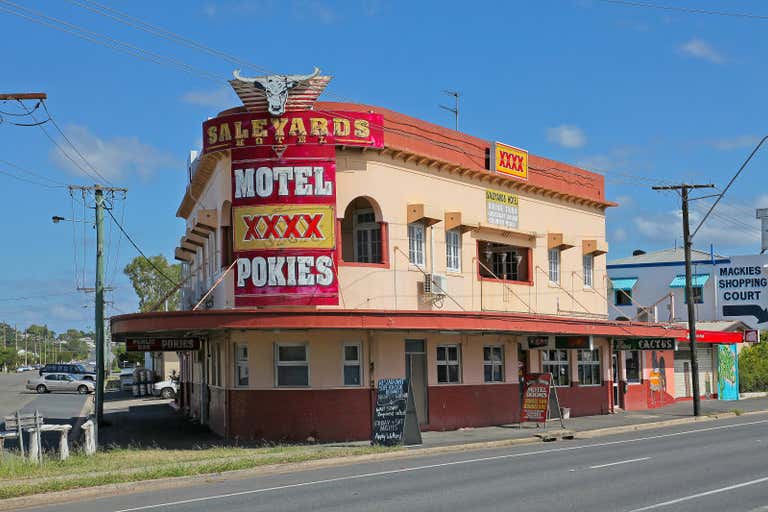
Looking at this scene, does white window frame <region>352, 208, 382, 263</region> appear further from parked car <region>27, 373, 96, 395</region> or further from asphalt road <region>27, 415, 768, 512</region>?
parked car <region>27, 373, 96, 395</region>

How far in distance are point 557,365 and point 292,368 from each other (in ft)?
37.7

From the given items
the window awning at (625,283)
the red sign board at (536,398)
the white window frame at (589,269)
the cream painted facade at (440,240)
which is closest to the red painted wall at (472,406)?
the red sign board at (536,398)

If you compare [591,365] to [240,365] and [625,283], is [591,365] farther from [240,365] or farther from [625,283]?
[625,283]

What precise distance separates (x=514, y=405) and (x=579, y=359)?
4.79m

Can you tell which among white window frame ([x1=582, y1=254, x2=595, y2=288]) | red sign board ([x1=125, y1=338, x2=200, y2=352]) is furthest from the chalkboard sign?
white window frame ([x1=582, y1=254, x2=595, y2=288])

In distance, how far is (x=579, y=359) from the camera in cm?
3397

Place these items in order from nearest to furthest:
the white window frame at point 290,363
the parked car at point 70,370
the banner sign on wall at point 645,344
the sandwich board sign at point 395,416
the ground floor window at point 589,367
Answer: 1. the sandwich board sign at point 395,416
2. the white window frame at point 290,363
3. the ground floor window at point 589,367
4. the banner sign on wall at point 645,344
5. the parked car at point 70,370

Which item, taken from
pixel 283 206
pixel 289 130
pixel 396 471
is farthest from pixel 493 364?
pixel 396 471

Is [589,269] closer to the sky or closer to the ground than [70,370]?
closer to the sky

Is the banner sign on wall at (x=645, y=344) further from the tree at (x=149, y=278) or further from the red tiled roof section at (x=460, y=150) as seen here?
the tree at (x=149, y=278)

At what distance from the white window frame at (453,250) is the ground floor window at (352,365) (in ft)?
14.7

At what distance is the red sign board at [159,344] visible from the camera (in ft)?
92.4

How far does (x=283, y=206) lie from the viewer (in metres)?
24.1

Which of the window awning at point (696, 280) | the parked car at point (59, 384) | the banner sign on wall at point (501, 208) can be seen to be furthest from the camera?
the parked car at point (59, 384)
